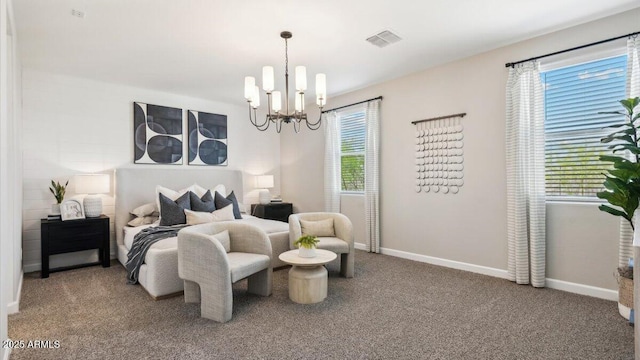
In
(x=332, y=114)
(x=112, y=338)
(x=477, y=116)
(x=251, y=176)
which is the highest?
(x=332, y=114)

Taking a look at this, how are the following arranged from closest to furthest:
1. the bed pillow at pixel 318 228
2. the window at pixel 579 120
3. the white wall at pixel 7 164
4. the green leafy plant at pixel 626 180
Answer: the white wall at pixel 7 164, the green leafy plant at pixel 626 180, the window at pixel 579 120, the bed pillow at pixel 318 228

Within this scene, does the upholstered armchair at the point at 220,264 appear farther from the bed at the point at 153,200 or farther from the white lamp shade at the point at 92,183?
the white lamp shade at the point at 92,183

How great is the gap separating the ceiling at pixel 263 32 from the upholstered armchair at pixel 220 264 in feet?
6.39

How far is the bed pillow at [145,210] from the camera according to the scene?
14.9 feet

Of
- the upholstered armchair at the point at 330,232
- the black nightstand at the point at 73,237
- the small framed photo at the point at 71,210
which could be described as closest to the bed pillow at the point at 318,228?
the upholstered armchair at the point at 330,232

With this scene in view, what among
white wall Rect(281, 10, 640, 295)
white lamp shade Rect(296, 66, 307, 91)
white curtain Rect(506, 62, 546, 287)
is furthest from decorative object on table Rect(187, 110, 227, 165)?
white curtain Rect(506, 62, 546, 287)

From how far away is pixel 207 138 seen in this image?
5684 mm

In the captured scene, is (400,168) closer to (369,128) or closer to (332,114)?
(369,128)

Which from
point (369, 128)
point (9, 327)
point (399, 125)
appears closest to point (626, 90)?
point (399, 125)

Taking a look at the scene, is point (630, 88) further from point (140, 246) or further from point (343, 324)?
point (140, 246)

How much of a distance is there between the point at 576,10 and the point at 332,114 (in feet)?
11.4

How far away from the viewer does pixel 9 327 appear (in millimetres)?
2529

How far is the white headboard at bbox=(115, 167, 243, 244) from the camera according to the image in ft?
15.1

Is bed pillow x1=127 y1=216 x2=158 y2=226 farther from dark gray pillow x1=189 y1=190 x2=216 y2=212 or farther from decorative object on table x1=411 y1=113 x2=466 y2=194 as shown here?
decorative object on table x1=411 y1=113 x2=466 y2=194
